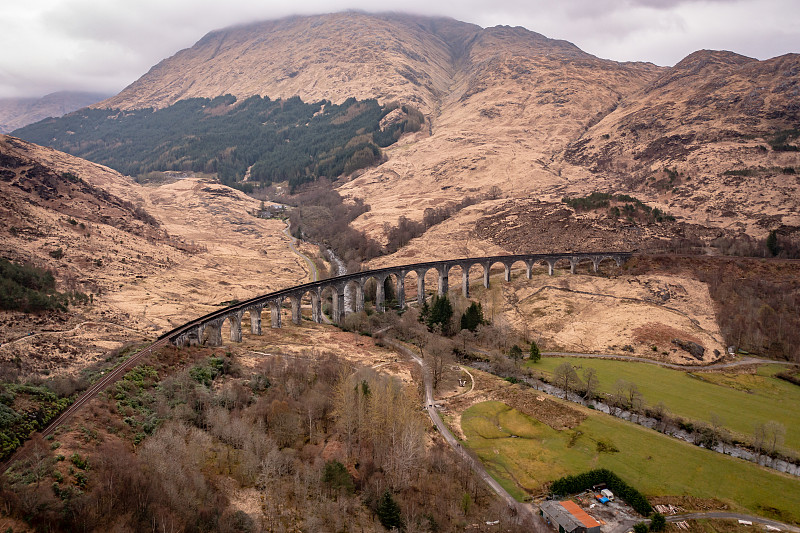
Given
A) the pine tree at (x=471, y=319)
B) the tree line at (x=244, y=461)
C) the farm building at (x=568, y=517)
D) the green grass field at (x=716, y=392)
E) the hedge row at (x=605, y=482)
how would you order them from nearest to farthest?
the tree line at (x=244, y=461), the farm building at (x=568, y=517), the hedge row at (x=605, y=482), the green grass field at (x=716, y=392), the pine tree at (x=471, y=319)

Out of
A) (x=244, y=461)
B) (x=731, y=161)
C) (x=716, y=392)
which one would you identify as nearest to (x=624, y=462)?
(x=716, y=392)

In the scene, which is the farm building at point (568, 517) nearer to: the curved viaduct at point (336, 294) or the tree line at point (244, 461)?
the tree line at point (244, 461)

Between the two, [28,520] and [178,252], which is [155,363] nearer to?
[28,520]

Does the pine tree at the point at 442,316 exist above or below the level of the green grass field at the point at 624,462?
above

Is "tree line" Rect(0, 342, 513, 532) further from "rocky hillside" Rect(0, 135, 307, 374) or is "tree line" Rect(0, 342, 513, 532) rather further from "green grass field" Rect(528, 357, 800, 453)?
"green grass field" Rect(528, 357, 800, 453)

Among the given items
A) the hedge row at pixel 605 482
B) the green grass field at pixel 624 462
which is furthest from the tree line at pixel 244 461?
the hedge row at pixel 605 482

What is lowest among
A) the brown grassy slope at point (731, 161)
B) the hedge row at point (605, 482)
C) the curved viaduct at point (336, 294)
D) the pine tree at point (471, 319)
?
the hedge row at point (605, 482)

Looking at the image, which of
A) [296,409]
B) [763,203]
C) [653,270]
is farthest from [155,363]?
[763,203]
